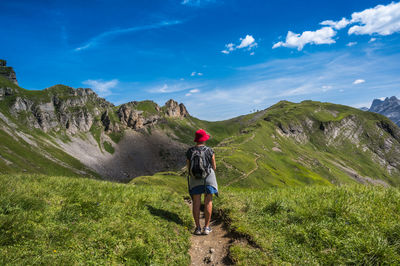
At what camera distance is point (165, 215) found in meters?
9.36

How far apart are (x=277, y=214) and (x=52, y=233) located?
23.7 feet

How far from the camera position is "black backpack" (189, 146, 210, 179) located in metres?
8.45

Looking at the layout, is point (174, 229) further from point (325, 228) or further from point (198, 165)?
point (325, 228)

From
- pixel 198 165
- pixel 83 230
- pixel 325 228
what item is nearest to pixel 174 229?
pixel 198 165

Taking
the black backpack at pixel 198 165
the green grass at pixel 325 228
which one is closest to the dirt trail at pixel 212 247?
the green grass at pixel 325 228

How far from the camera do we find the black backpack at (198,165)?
27.7ft

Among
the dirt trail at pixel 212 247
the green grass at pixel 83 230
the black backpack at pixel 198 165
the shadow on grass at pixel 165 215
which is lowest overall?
the dirt trail at pixel 212 247

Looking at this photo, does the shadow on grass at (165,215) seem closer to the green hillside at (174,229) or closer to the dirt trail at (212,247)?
the green hillside at (174,229)

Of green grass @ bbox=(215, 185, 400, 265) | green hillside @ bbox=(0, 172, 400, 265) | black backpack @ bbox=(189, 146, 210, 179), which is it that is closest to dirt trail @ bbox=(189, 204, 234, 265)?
green hillside @ bbox=(0, 172, 400, 265)

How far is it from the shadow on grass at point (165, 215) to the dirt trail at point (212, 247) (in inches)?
42.8

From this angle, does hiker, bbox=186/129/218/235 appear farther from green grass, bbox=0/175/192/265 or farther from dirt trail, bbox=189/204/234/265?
green grass, bbox=0/175/192/265

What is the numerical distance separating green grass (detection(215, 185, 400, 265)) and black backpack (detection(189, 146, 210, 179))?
223cm

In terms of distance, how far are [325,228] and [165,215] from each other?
237 inches

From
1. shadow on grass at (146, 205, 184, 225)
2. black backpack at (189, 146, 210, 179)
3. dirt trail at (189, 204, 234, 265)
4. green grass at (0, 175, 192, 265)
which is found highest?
black backpack at (189, 146, 210, 179)
